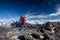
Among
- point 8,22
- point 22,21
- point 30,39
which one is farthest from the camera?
point 8,22

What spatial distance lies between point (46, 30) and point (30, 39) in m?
1.24

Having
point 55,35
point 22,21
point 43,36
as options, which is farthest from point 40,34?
point 22,21

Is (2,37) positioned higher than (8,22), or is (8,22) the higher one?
(8,22)

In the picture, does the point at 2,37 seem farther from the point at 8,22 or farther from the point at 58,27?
the point at 8,22

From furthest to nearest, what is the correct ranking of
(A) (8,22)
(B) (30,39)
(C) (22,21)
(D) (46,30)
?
1. (A) (8,22)
2. (C) (22,21)
3. (D) (46,30)
4. (B) (30,39)

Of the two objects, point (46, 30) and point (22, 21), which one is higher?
point (22, 21)

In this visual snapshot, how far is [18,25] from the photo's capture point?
10.9 metres

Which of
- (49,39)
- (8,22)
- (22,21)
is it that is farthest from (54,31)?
(8,22)

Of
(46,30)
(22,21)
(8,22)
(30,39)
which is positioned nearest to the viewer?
(30,39)

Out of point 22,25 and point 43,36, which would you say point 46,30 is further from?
point 22,25

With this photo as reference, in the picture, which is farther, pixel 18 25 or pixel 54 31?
pixel 18 25

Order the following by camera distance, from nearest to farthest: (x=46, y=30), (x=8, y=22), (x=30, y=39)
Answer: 1. (x=30, y=39)
2. (x=46, y=30)
3. (x=8, y=22)

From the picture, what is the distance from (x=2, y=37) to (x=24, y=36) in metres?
1.19

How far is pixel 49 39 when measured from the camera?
303 inches
